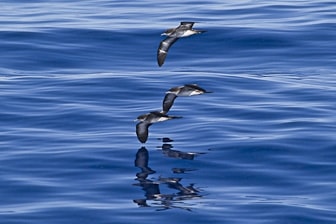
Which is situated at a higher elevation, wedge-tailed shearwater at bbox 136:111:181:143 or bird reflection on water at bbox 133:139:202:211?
wedge-tailed shearwater at bbox 136:111:181:143

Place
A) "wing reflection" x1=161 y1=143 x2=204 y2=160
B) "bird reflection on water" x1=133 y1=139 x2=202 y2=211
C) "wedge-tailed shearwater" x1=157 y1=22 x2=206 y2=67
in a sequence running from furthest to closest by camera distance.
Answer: "wedge-tailed shearwater" x1=157 y1=22 x2=206 y2=67, "wing reflection" x1=161 y1=143 x2=204 y2=160, "bird reflection on water" x1=133 y1=139 x2=202 y2=211

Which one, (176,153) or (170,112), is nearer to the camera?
(176,153)

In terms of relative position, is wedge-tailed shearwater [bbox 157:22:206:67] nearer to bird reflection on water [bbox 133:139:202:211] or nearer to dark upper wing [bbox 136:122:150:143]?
dark upper wing [bbox 136:122:150:143]

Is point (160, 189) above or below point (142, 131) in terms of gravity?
below

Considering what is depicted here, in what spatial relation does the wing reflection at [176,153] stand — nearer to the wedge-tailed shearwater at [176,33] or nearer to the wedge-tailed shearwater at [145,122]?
the wedge-tailed shearwater at [145,122]

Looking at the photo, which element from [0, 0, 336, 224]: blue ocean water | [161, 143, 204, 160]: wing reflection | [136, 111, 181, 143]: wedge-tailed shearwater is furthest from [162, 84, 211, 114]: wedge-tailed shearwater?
[0, 0, 336, 224]: blue ocean water

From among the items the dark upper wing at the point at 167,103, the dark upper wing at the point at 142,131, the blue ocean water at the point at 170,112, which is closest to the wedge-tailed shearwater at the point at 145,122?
the dark upper wing at the point at 142,131

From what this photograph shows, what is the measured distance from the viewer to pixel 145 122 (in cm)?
2439

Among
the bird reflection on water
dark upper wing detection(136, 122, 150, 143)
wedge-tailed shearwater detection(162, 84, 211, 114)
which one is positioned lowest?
the bird reflection on water

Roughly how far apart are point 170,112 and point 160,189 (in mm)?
6070

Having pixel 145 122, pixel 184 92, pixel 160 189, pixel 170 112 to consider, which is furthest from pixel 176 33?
pixel 160 189

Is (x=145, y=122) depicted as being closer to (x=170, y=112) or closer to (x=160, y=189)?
(x=160, y=189)

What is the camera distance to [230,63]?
3328 cm

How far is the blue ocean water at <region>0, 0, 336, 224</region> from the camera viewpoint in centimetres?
2130
